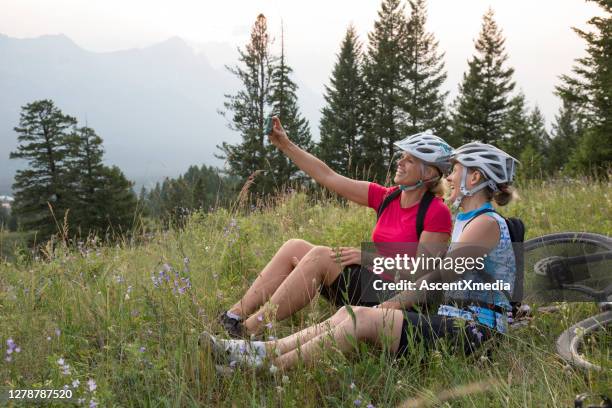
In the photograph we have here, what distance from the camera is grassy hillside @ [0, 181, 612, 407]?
236 centimetres

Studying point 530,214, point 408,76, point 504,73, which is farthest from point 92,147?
point 530,214

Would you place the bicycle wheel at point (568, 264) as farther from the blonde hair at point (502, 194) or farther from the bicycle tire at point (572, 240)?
the blonde hair at point (502, 194)

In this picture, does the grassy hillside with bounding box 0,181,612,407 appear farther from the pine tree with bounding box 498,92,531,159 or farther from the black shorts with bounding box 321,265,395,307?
the pine tree with bounding box 498,92,531,159

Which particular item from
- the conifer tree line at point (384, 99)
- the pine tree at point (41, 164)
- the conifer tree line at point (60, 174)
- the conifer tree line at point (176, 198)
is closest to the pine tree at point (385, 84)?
the conifer tree line at point (384, 99)

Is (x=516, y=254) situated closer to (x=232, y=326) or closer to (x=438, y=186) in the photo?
(x=438, y=186)

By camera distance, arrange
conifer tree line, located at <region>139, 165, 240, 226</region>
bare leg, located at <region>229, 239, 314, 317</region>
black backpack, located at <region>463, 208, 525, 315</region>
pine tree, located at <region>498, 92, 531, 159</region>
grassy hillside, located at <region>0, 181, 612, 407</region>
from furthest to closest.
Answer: pine tree, located at <region>498, 92, 531, 159</region> → conifer tree line, located at <region>139, 165, 240, 226</region> → bare leg, located at <region>229, 239, 314, 317</region> → black backpack, located at <region>463, 208, 525, 315</region> → grassy hillside, located at <region>0, 181, 612, 407</region>

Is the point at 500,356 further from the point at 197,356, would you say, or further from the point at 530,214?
the point at 530,214

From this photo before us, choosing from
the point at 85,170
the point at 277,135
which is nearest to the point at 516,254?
the point at 277,135

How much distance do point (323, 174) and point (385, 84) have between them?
39.3 m

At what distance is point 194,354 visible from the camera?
2625 millimetres

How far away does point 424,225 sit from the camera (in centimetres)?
360

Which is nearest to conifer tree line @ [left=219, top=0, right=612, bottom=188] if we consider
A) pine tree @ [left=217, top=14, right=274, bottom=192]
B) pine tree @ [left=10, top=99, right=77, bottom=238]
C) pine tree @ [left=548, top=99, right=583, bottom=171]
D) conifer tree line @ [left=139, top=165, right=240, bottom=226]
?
pine tree @ [left=217, top=14, right=274, bottom=192]

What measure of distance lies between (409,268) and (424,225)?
348 mm

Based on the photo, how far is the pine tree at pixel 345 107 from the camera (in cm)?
4256
